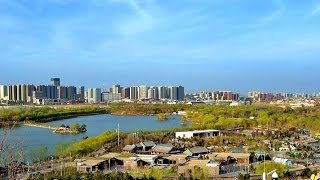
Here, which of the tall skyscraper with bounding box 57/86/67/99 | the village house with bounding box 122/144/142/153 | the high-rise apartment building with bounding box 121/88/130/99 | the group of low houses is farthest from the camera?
the high-rise apartment building with bounding box 121/88/130/99

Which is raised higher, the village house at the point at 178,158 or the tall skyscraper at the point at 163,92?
the tall skyscraper at the point at 163,92

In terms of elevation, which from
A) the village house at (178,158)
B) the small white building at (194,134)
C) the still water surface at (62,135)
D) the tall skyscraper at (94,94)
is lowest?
the still water surface at (62,135)

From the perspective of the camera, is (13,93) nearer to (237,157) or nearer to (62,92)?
(62,92)

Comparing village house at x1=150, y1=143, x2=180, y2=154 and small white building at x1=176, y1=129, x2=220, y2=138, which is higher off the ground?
small white building at x1=176, y1=129, x2=220, y2=138

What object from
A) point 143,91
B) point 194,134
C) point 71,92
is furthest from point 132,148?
point 143,91

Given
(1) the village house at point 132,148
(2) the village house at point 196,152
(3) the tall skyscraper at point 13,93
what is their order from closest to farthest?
(2) the village house at point 196,152, (1) the village house at point 132,148, (3) the tall skyscraper at point 13,93

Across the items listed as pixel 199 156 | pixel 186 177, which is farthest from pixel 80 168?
pixel 199 156

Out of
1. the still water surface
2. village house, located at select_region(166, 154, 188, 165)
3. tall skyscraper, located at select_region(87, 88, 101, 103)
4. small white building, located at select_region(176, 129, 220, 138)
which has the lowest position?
the still water surface

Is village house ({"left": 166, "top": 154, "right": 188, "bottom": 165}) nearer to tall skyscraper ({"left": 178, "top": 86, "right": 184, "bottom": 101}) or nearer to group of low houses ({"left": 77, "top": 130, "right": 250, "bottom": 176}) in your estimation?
group of low houses ({"left": 77, "top": 130, "right": 250, "bottom": 176})

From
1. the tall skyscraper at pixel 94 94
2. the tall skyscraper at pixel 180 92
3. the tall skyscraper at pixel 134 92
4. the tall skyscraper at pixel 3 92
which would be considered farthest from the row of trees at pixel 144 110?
the tall skyscraper at pixel 180 92

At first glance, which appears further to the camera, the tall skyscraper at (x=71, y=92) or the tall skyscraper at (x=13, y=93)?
the tall skyscraper at (x=71, y=92)

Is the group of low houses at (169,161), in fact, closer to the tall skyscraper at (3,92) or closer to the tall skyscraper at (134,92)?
the tall skyscraper at (3,92)

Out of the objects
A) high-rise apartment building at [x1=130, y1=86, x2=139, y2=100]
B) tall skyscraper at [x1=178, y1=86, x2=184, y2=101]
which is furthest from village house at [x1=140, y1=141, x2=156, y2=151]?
tall skyscraper at [x1=178, y1=86, x2=184, y2=101]

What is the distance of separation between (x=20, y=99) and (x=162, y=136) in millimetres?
27988
